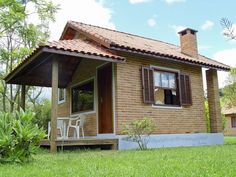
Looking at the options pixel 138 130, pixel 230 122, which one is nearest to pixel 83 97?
pixel 138 130

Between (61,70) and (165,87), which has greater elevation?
(61,70)

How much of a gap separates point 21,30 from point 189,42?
1262 centimetres

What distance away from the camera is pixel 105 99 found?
35.3ft

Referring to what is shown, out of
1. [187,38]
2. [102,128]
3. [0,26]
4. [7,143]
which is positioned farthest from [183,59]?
[0,26]

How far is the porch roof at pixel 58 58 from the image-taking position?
8367 millimetres

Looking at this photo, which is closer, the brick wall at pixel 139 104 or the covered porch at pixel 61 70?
the covered porch at pixel 61 70

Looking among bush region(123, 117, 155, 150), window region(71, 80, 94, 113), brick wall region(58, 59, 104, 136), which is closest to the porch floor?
bush region(123, 117, 155, 150)

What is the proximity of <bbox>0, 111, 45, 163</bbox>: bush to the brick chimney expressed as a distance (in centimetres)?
938

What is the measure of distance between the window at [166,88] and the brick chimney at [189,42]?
2.24m

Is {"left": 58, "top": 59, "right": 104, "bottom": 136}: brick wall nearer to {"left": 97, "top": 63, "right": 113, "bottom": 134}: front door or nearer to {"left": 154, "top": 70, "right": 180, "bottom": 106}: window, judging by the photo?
{"left": 97, "top": 63, "right": 113, "bottom": 134}: front door

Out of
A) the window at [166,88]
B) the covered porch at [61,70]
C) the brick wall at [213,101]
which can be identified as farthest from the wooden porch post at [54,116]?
the brick wall at [213,101]

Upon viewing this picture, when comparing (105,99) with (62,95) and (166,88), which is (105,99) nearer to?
(166,88)

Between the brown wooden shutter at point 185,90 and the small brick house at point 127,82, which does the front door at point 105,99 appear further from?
the brown wooden shutter at point 185,90

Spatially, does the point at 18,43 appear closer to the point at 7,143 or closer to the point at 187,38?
the point at 187,38
